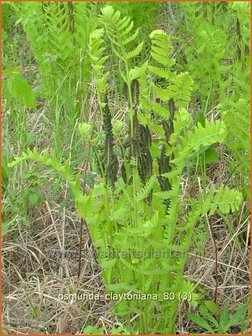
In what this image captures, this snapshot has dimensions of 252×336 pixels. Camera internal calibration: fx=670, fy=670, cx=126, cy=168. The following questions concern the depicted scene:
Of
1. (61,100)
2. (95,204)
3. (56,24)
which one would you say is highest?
(56,24)

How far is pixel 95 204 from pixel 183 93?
0.32 m

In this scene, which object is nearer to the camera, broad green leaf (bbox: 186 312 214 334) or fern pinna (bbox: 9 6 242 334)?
fern pinna (bbox: 9 6 242 334)

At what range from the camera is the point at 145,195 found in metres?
1.39

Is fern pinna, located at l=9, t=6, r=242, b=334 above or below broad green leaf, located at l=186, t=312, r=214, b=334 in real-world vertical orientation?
above

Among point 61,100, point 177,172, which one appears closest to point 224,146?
point 61,100

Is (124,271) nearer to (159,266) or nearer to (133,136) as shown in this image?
(159,266)

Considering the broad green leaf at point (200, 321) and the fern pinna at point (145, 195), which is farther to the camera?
the broad green leaf at point (200, 321)

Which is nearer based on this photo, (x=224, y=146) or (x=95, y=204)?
(x=95, y=204)

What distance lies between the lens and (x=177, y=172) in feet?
4.53

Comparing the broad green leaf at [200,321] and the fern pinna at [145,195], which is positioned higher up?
the fern pinna at [145,195]

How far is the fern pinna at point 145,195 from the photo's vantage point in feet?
4.47

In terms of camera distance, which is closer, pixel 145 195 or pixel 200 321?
pixel 145 195

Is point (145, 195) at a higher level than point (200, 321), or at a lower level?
higher

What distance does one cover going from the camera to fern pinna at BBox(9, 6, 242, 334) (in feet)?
4.47
